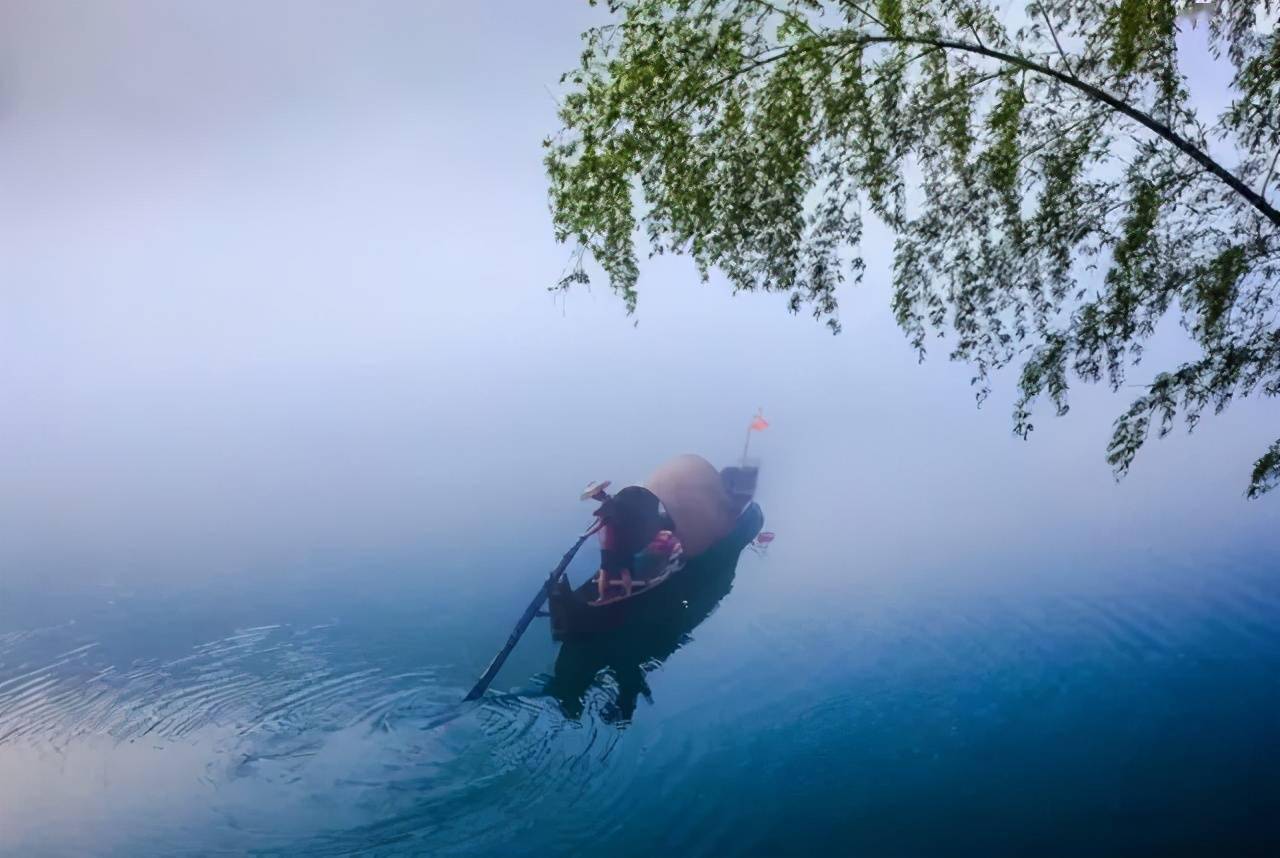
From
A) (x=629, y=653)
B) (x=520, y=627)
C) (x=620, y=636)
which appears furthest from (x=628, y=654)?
(x=520, y=627)

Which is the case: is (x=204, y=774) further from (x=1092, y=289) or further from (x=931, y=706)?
(x=1092, y=289)

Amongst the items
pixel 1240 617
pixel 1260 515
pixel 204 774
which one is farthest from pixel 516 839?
pixel 1260 515

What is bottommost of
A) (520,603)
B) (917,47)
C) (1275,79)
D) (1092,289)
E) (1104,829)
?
(1104,829)

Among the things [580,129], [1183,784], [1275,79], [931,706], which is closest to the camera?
[1275,79]

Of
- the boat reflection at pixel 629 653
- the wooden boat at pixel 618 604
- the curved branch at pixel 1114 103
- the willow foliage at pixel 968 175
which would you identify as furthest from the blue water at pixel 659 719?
the curved branch at pixel 1114 103

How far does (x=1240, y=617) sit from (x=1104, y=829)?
3.20m

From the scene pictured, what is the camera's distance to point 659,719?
209 inches

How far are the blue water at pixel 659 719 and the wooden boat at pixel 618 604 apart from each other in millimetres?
171

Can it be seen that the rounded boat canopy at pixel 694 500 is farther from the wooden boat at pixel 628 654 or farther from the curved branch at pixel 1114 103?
the curved branch at pixel 1114 103

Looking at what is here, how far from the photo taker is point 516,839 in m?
4.25

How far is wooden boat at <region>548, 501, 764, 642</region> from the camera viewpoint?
18.9ft

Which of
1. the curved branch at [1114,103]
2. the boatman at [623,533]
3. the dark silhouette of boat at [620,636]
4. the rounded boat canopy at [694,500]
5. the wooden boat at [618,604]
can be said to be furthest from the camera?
the rounded boat canopy at [694,500]

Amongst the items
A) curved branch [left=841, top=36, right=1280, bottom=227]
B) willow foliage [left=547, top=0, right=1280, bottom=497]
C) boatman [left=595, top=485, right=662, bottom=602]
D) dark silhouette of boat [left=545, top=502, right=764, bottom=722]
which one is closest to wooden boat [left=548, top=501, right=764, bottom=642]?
dark silhouette of boat [left=545, top=502, right=764, bottom=722]

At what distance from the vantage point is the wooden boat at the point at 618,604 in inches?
226
